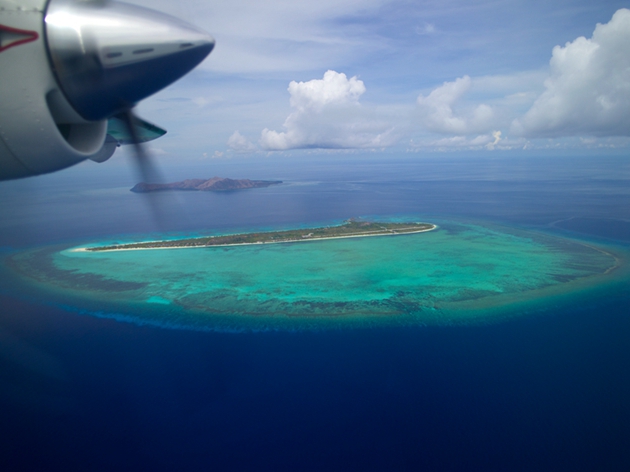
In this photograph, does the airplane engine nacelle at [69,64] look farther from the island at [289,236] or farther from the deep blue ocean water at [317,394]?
the island at [289,236]

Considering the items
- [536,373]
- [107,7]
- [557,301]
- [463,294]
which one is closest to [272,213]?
[463,294]

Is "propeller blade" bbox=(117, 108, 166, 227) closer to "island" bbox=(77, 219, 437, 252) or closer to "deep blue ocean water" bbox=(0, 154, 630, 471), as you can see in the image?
"deep blue ocean water" bbox=(0, 154, 630, 471)

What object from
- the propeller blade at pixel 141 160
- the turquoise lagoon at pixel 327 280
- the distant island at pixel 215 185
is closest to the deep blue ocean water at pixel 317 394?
the propeller blade at pixel 141 160

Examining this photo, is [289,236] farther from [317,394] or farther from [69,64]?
[69,64]

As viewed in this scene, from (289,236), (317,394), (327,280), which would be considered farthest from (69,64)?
(289,236)

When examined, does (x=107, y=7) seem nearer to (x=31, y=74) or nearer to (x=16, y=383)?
(x=31, y=74)

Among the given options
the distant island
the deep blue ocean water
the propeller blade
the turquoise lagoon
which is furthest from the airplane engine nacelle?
the distant island

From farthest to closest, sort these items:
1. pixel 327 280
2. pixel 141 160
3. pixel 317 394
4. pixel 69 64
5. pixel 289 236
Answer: pixel 289 236, pixel 327 280, pixel 317 394, pixel 141 160, pixel 69 64
